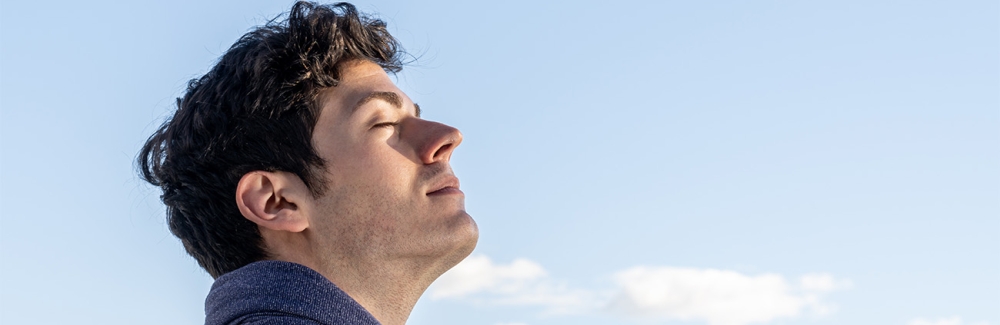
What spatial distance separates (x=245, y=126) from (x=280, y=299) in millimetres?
869

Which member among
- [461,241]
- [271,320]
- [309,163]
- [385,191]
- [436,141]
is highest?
Answer: [436,141]

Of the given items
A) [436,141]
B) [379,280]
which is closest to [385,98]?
[436,141]

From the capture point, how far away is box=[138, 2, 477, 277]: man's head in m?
3.71

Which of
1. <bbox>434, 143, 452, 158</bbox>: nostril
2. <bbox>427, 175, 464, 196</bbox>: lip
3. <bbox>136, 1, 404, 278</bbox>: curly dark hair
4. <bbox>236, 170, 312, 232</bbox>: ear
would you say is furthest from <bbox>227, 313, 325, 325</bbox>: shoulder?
<bbox>434, 143, 452, 158</bbox>: nostril

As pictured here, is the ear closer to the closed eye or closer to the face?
the face

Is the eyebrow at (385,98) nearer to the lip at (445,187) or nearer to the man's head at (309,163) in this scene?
the man's head at (309,163)

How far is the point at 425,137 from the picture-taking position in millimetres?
3807

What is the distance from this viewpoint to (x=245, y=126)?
3.92 m

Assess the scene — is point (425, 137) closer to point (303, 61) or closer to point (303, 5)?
point (303, 61)

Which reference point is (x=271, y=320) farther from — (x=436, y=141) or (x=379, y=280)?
(x=436, y=141)

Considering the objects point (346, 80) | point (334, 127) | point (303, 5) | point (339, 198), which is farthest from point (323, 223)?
point (303, 5)

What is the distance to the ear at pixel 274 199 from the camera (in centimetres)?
374

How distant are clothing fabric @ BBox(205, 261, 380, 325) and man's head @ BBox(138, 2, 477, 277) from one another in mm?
216

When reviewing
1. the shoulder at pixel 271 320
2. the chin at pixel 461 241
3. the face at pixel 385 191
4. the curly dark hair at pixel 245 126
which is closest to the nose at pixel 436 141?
the face at pixel 385 191
